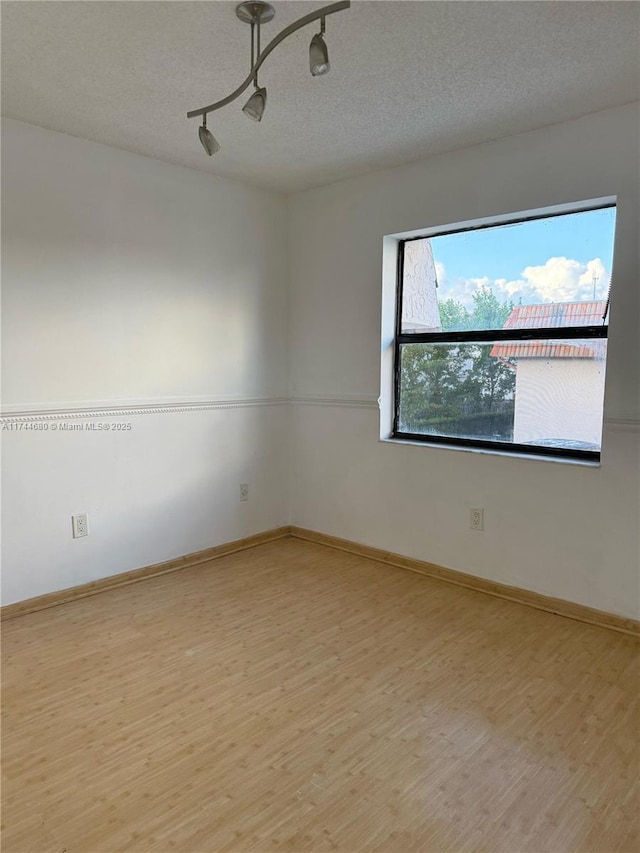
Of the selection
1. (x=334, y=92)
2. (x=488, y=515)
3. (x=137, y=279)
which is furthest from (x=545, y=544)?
(x=137, y=279)

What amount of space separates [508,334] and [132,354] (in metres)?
2.09

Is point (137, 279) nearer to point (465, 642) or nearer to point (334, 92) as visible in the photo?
point (334, 92)


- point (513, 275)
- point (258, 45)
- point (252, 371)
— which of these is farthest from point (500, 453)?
point (258, 45)

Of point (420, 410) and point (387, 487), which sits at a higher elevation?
point (420, 410)

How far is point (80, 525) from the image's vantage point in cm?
315

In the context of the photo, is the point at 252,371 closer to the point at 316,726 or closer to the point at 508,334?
the point at 508,334

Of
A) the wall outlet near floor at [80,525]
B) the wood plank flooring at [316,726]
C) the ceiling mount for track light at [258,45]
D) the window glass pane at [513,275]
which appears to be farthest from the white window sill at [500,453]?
the ceiling mount for track light at [258,45]

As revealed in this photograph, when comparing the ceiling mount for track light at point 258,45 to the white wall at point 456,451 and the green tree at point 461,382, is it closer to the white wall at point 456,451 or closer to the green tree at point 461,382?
the white wall at point 456,451

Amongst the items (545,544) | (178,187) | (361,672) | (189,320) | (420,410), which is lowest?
(361,672)

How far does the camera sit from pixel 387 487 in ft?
12.1

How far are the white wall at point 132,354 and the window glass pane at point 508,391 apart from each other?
3.61 ft

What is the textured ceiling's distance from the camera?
6.26 feet

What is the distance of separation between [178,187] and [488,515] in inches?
102

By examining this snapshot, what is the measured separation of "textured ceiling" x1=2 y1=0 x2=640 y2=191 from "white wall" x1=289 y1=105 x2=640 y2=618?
22cm
